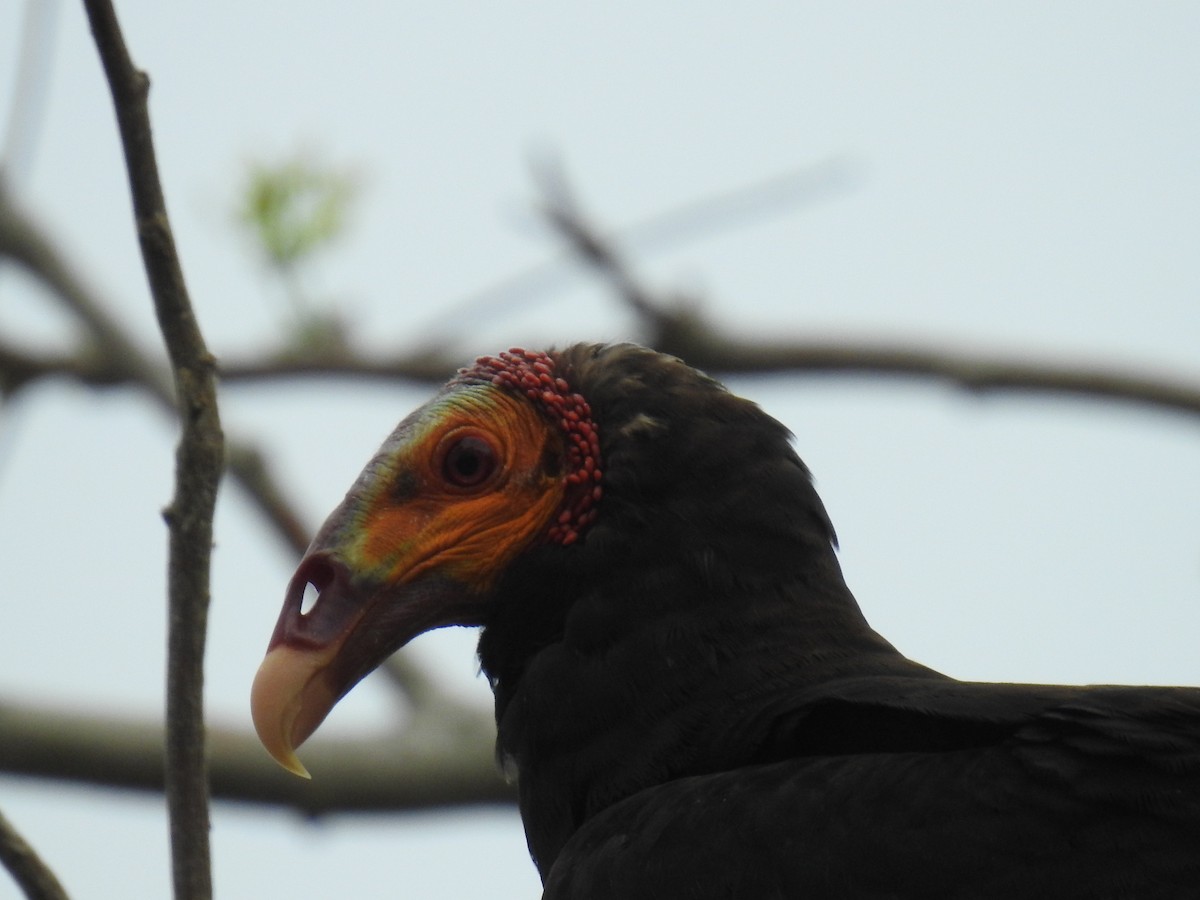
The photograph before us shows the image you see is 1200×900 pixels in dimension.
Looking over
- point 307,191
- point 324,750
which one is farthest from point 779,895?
point 307,191

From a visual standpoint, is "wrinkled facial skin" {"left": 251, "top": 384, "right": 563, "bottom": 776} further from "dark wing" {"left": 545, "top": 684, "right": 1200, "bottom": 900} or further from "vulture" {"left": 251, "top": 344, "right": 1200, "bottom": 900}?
"dark wing" {"left": 545, "top": 684, "right": 1200, "bottom": 900}

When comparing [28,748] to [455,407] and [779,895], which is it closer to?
[455,407]

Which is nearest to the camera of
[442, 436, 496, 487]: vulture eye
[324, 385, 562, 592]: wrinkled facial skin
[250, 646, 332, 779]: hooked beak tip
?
[250, 646, 332, 779]: hooked beak tip

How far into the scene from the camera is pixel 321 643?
372 centimetres

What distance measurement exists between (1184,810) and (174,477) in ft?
6.02

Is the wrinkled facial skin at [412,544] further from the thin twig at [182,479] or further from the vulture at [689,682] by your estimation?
the thin twig at [182,479]

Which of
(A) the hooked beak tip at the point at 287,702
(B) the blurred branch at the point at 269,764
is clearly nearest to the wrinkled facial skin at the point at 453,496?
(A) the hooked beak tip at the point at 287,702

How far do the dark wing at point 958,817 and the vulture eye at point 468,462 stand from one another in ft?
3.28

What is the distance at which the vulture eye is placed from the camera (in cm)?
402

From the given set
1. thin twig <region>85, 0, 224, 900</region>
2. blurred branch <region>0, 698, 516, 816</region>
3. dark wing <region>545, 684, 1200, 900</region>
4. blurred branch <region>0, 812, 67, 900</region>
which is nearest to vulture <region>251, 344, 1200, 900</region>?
dark wing <region>545, 684, 1200, 900</region>

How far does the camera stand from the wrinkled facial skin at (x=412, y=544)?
146 inches

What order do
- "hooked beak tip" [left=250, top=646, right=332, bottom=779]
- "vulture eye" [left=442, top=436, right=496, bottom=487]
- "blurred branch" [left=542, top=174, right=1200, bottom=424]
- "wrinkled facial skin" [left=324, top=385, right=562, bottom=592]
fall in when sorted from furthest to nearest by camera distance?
"blurred branch" [left=542, top=174, right=1200, bottom=424]
"vulture eye" [left=442, top=436, right=496, bottom=487]
"wrinkled facial skin" [left=324, top=385, right=562, bottom=592]
"hooked beak tip" [left=250, top=646, right=332, bottom=779]

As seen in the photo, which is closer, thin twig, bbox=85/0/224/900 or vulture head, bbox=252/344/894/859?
thin twig, bbox=85/0/224/900

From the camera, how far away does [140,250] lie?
294 cm
